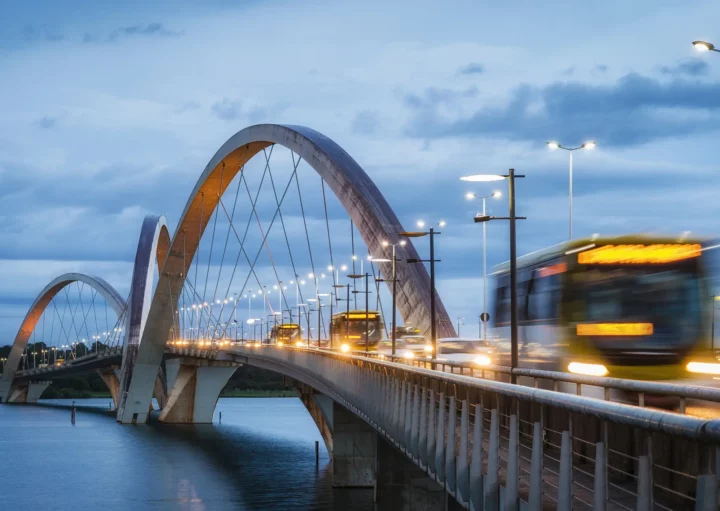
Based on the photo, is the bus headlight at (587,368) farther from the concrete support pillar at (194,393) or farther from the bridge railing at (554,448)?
the concrete support pillar at (194,393)

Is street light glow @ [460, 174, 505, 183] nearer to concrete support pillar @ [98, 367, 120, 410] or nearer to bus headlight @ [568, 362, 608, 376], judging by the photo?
bus headlight @ [568, 362, 608, 376]

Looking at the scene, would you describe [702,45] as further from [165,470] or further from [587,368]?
[165,470]

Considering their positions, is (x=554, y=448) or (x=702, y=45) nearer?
(x=554, y=448)

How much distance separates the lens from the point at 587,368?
918 inches

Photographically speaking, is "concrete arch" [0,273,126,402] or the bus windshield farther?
"concrete arch" [0,273,126,402]

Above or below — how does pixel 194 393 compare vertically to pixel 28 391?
above

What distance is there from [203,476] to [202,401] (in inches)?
2011

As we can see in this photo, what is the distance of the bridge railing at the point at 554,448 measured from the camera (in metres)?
7.44

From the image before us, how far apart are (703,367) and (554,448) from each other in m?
8.52

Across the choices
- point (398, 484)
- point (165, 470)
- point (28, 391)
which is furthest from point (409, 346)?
point (28, 391)

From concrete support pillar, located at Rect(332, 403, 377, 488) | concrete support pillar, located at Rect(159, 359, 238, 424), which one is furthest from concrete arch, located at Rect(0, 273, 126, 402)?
concrete support pillar, located at Rect(332, 403, 377, 488)

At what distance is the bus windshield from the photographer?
75.4 feet

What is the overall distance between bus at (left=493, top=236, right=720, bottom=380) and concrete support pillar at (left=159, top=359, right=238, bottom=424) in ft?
291

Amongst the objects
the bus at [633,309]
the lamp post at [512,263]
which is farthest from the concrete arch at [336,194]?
the bus at [633,309]
